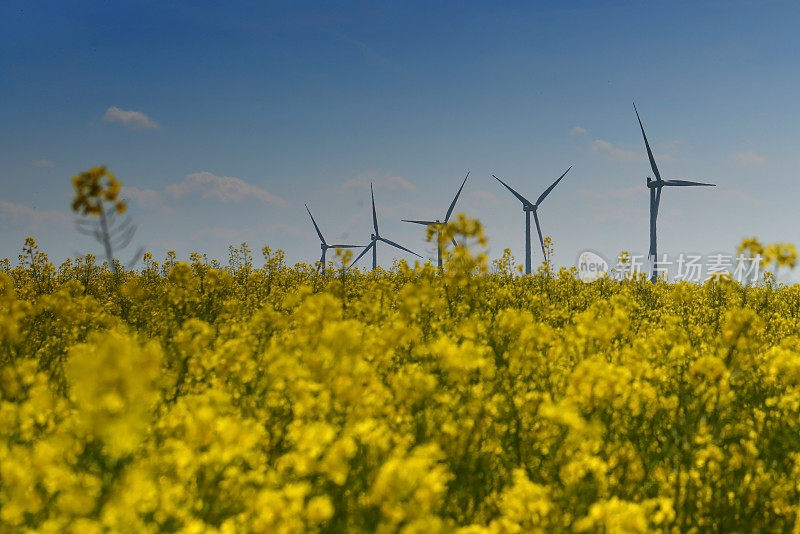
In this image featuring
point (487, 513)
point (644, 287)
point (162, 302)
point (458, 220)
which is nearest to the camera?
point (487, 513)

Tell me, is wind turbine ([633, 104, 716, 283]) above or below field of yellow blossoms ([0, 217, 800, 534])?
→ above

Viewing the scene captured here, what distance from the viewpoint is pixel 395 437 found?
152 inches

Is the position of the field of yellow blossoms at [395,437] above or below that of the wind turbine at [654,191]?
below

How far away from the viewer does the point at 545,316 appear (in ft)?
38.3

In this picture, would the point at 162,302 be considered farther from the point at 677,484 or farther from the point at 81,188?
the point at 677,484

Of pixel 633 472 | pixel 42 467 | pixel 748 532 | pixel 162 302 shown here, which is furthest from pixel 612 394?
pixel 162 302

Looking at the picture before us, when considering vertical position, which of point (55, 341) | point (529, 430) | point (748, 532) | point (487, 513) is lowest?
point (748, 532)

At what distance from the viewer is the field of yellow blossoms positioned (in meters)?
2.84

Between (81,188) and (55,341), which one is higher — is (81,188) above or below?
above

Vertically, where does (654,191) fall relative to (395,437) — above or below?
above

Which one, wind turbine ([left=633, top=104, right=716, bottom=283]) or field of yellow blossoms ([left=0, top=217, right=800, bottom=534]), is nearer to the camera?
field of yellow blossoms ([left=0, top=217, right=800, bottom=534])

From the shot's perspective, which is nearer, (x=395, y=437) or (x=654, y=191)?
(x=395, y=437)

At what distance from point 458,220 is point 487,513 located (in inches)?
237

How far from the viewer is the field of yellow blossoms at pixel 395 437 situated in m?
2.84
